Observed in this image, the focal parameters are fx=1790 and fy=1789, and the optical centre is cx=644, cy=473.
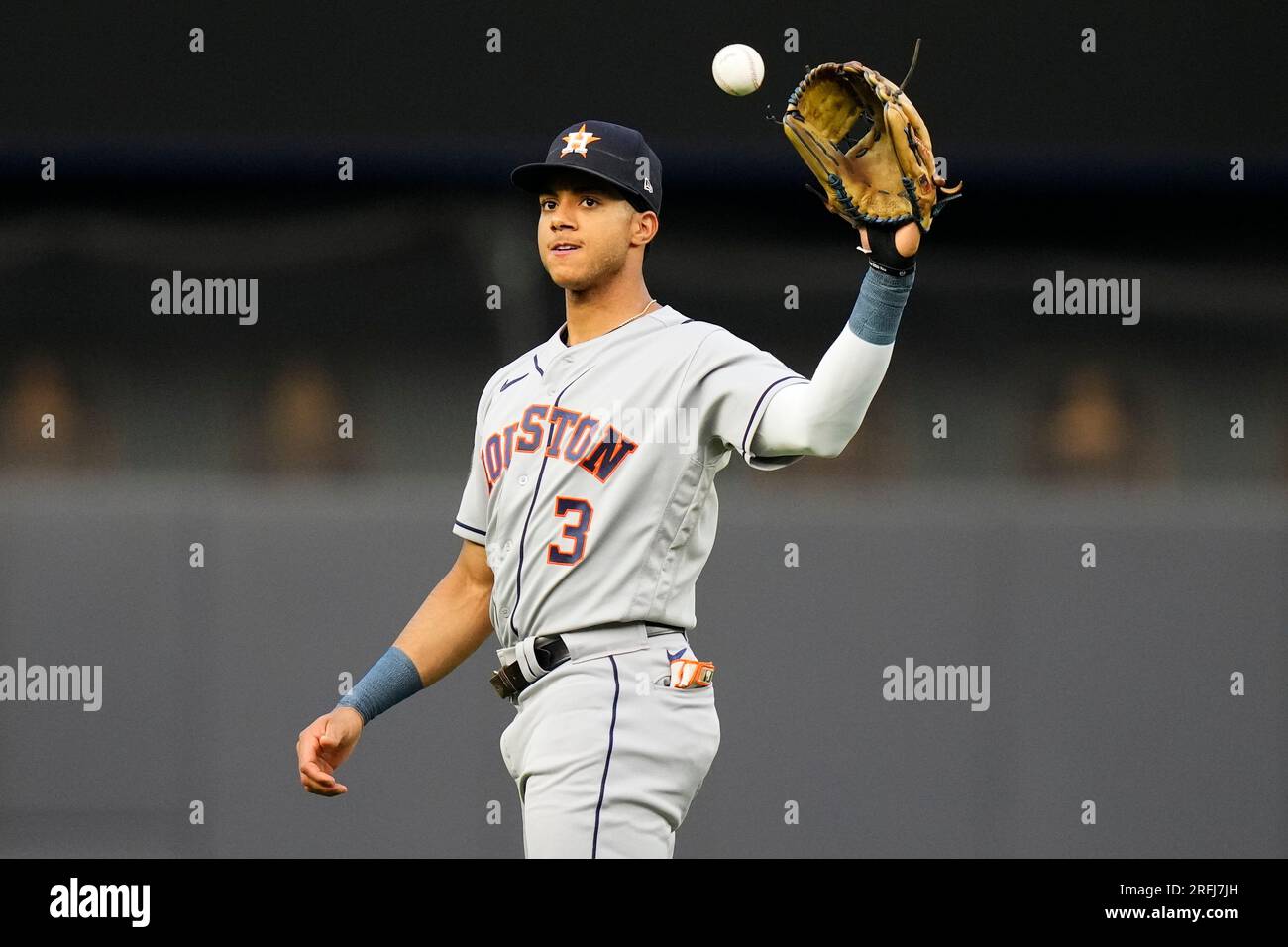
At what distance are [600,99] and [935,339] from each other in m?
1.28

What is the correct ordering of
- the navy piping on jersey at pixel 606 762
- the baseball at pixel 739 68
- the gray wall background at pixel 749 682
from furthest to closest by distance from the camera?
the gray wall background at pixel 749 682
the baseball at pixel 739 68
the navy piping on jersey at pixel 606 762

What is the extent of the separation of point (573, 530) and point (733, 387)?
308 millimetres

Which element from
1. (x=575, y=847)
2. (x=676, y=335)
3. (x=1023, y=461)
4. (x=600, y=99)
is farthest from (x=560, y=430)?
(x=1023, y=461)

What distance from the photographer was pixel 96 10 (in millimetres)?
5227

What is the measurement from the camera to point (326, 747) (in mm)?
2629

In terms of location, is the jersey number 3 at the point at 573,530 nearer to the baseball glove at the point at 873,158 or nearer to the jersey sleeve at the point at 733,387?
the jersey sleeve at the point at 733,387

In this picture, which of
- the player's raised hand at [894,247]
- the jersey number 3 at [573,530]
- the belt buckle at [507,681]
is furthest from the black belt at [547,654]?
the player's raised hand at [894,247]

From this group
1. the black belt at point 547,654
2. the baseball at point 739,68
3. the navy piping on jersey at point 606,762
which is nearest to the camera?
the navy piping on jersey at point 606,762

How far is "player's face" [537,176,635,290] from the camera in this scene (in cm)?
265

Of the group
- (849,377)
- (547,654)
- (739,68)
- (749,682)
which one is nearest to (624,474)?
(547,654)

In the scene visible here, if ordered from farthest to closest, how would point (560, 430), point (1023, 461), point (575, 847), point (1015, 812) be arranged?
point (1023, 461), point (1015, 812), point (560, 430), point (575, 847)

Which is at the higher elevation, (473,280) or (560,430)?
(473,280)

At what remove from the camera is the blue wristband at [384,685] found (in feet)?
8.96

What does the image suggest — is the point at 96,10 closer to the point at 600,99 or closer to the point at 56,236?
the point at 56,236
